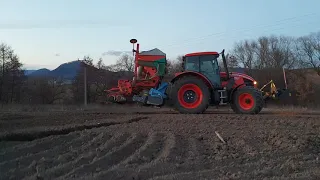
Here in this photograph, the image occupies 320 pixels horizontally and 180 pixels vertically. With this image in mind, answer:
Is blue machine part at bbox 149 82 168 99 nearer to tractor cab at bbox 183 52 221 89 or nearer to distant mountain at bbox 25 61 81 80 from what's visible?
tractor cab at bbox 183 52 221 89

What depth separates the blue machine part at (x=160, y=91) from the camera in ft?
47.2

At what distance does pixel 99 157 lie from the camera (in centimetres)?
700

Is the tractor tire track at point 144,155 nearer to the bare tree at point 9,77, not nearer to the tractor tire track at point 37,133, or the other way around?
the tractor tire track at point 37,133

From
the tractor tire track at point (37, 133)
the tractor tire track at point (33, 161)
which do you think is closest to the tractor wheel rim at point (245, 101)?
the tractor tire track at point (37, 133)

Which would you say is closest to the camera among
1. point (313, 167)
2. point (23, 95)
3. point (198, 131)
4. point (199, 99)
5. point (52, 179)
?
point (52, 179)

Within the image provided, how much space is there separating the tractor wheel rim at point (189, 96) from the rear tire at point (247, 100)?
1277 mm

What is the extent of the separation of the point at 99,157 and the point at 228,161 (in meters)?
2.26

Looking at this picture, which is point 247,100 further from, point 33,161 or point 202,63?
point 33,161

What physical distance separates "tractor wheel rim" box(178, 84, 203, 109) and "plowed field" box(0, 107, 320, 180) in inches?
103

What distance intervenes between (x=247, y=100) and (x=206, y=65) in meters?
1.92

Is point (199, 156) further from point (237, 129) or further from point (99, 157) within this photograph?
point (237, 129)

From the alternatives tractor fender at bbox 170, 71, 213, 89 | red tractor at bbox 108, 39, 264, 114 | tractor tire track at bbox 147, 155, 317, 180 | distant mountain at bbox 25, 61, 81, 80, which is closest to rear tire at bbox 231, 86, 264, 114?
red tractor at bbox 108, 39, 264, 114

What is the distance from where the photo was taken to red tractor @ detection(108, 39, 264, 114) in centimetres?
1381

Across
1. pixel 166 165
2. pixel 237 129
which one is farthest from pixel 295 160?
pixel 237 129
